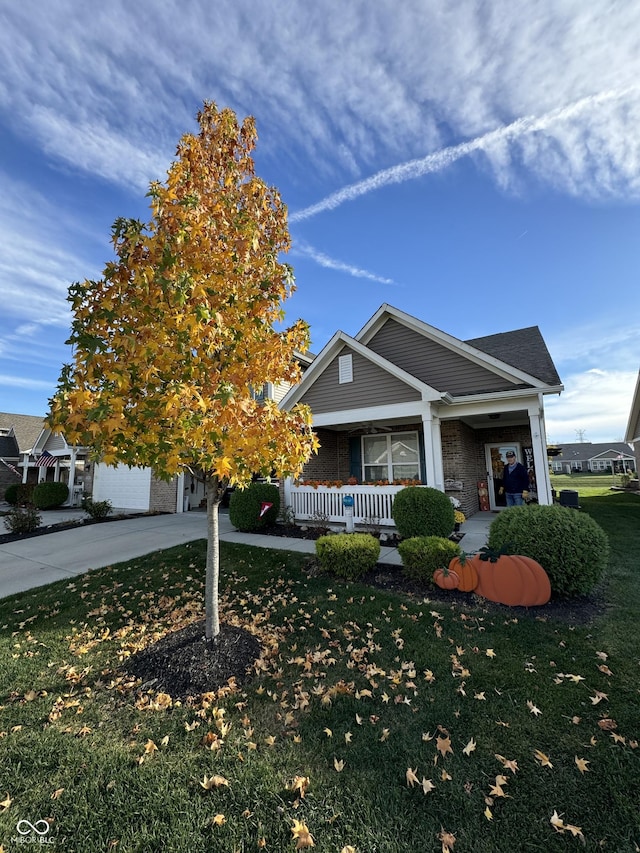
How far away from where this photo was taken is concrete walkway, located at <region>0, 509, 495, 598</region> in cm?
664

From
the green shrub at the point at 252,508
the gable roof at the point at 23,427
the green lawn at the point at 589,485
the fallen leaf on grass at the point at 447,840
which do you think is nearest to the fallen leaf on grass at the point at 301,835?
the fallen leaf on grass at the point at 447,840

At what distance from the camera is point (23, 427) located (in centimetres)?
2888

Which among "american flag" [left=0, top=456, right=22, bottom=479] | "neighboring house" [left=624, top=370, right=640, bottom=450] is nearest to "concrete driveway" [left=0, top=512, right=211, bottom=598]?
"american flag" [left=0, top=456, right=22, bottom=479]

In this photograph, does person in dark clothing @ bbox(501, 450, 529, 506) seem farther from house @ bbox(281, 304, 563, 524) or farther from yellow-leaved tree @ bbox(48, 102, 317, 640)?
yellow-leaved tree @ bbox(48, 102, 317, 640)

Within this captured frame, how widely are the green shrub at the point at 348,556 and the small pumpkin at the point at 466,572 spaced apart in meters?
1.29

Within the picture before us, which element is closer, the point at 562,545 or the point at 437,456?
the point at 562,545

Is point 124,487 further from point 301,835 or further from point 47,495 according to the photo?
point 301,835

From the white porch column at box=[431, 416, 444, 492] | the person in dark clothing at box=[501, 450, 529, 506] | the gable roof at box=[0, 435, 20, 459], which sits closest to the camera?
the white porch column at box=[431, 416, 444, 492]

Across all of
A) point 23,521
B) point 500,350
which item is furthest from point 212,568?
point 500,350

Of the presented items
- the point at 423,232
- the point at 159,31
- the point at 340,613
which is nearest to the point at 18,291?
the point at 159,31

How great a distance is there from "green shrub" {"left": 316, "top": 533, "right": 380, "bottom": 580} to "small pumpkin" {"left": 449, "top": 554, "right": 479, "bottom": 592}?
129 centimetres

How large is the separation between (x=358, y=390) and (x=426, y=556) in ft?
18.3

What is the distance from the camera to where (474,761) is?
92.8 inches

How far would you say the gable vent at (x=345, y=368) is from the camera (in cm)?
1027
